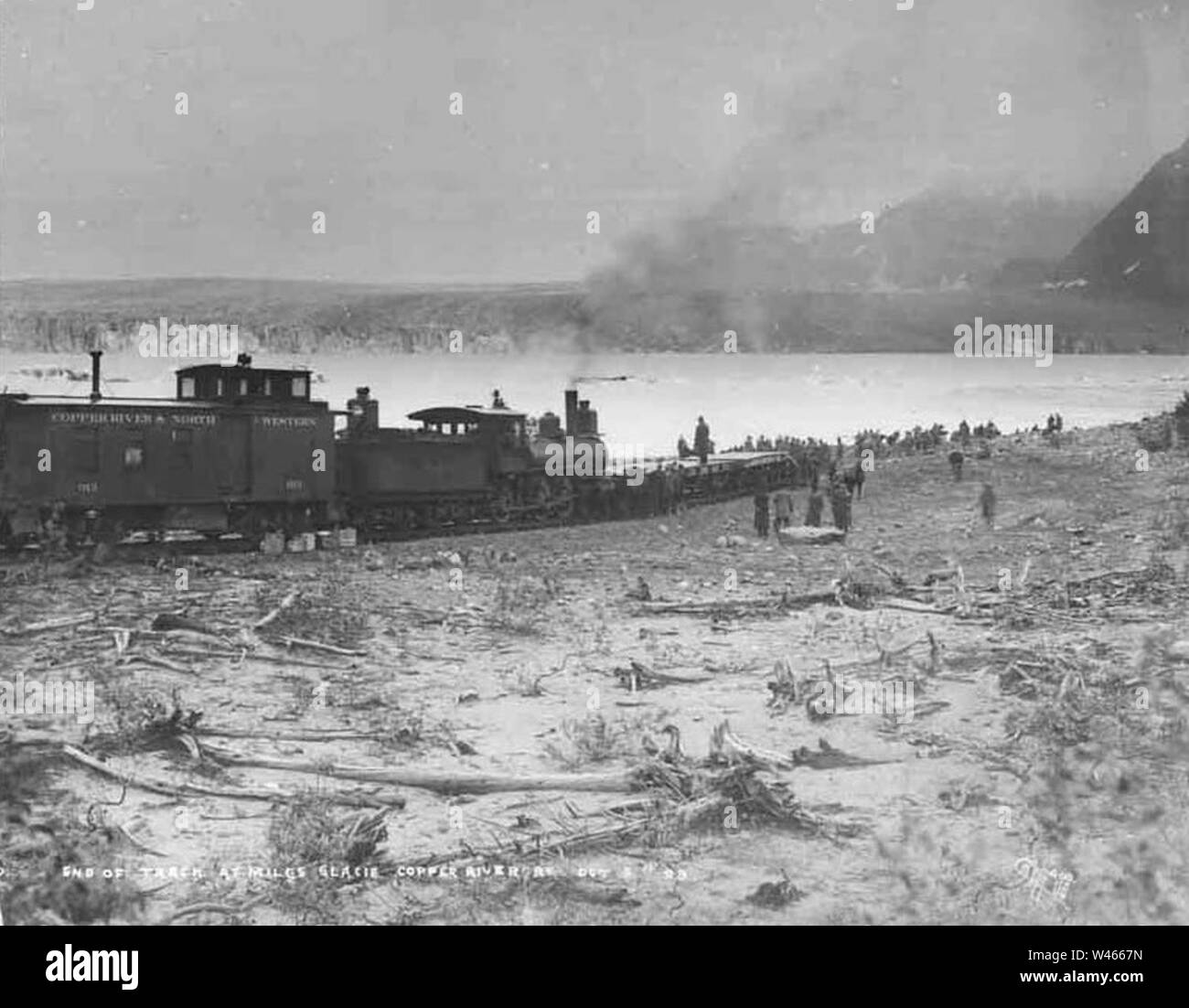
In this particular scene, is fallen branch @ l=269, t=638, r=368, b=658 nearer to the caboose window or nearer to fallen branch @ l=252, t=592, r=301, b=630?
fallen branch @ l=252, t=592, r=301, b=630

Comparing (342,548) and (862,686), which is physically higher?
(342,548)

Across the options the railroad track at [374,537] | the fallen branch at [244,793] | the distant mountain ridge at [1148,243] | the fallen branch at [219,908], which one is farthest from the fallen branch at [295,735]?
the distant mountain ridge at [1148,243]

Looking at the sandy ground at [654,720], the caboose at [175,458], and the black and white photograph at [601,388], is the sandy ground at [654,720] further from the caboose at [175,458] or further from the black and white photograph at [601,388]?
the caboose at [175,458]

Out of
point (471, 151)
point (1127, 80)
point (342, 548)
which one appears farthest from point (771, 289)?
point (342, 548)

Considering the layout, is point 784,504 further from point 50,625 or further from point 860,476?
point 50,625

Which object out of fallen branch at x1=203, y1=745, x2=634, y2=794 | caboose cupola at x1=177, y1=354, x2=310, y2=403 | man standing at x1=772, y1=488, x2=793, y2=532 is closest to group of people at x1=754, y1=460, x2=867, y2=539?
man standing at x1=772, y1=488, x2=793, y2=532

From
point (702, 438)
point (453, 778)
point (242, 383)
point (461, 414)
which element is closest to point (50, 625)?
point (242, 383)
